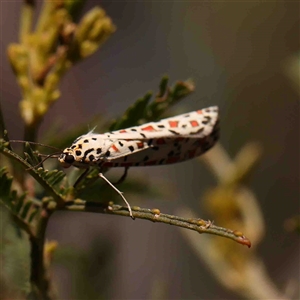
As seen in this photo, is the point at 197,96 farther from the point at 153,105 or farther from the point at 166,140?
the point at 153,105

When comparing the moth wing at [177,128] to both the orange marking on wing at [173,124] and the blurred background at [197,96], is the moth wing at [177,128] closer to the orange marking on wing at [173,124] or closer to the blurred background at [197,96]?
the orange marking on wing at [173,124]

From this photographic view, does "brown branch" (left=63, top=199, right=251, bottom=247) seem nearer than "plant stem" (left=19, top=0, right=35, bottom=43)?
Yes

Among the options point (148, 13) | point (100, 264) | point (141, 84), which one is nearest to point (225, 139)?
point (141, 84)

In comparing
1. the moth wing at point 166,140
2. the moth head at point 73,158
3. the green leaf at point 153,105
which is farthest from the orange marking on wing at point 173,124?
the moth head at point 73,158

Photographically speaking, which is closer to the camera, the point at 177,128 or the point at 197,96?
the point at 177,128

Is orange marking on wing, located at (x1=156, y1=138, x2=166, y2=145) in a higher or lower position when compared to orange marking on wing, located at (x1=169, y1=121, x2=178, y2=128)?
lower

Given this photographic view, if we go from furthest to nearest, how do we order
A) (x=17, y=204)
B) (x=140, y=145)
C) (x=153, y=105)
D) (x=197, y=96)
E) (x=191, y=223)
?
(x=197, y=96), (x=140, y=145), (x=153, y=105), (x=17, y=204), (x=191, y=223)

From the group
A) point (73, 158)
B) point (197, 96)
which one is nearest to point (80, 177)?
point (73, 158)

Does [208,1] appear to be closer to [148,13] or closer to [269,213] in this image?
[148,13]

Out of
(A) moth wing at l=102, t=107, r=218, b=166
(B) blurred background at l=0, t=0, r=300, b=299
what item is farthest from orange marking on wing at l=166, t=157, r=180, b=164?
(B) blurred background at l=0, t=0, r=300, b=299

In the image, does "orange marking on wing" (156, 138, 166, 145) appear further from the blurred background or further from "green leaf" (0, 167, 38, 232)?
the blurred background
